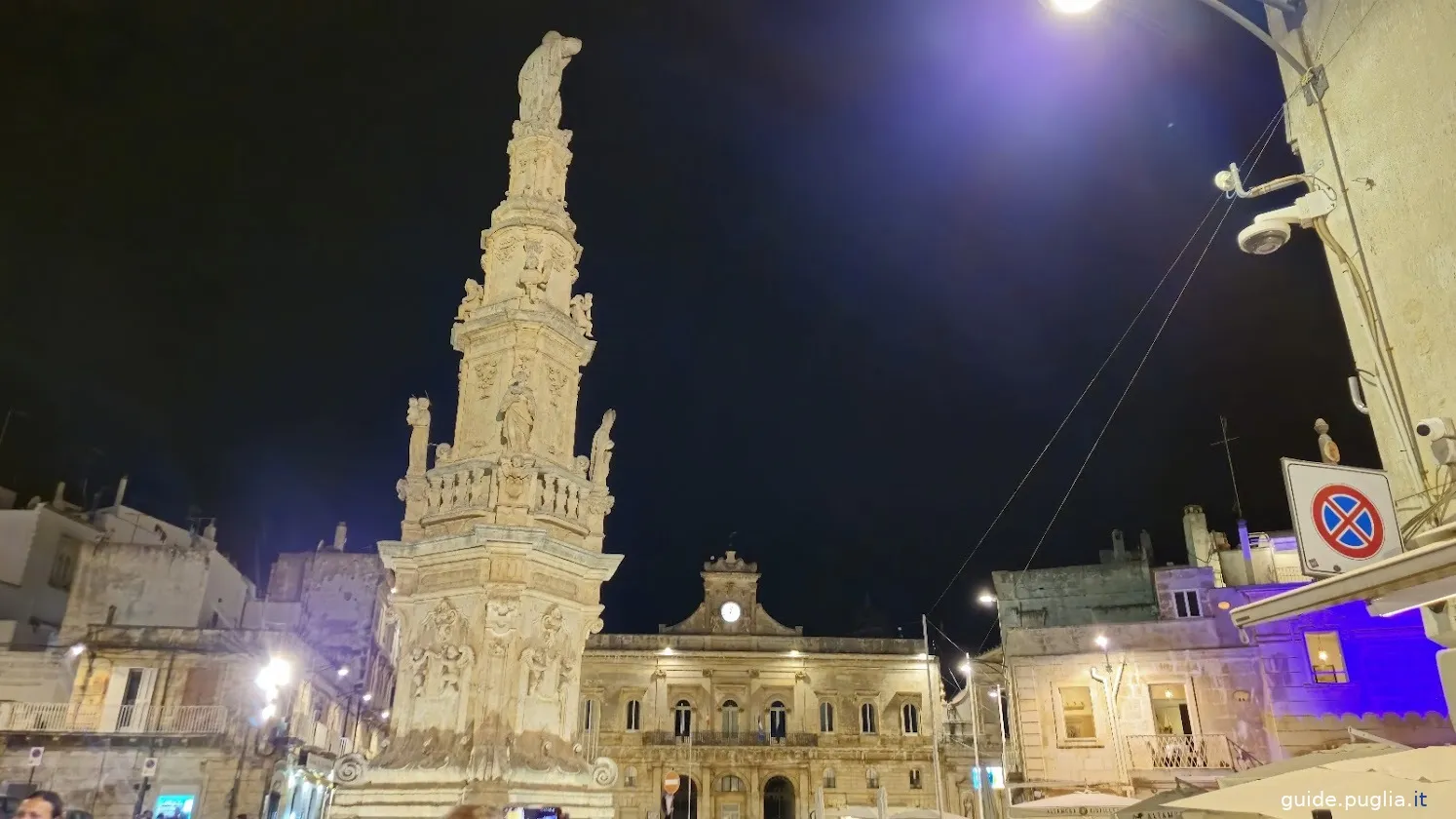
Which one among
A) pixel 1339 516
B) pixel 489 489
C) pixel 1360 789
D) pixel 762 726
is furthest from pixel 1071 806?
pixel 762 726

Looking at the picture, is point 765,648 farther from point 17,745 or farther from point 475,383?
point 475,383

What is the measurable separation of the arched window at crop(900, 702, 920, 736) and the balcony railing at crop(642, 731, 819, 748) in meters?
4.99

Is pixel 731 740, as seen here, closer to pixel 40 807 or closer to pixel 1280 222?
pixel 1280 222

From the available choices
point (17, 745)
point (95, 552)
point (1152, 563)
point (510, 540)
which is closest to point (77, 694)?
point (17, 745)

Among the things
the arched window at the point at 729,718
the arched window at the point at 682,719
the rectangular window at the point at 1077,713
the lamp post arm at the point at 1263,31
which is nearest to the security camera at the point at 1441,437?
the lamp post arm at the point at 1263,31

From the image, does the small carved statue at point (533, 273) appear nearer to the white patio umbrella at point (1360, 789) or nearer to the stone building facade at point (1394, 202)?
the stone building facade at point (1394, 202)

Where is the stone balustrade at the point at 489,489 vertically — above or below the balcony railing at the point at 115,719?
above

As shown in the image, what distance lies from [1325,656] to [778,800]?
29992 millimetres

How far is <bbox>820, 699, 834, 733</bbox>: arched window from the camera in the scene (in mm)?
49625

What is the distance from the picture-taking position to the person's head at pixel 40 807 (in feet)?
18.3

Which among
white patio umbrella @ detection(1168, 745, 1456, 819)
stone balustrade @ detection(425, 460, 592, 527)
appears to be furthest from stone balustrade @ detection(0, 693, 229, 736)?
white patio umbrella @ detection(1168, 745, 1456, 819)

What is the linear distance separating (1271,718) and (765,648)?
2792 cm

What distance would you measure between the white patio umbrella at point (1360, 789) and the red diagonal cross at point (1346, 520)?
5.09ft

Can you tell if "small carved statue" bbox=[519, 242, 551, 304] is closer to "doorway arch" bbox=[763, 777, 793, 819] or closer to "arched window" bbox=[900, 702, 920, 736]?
"doorway arch" bbox=[763, 777, 793, 819]
